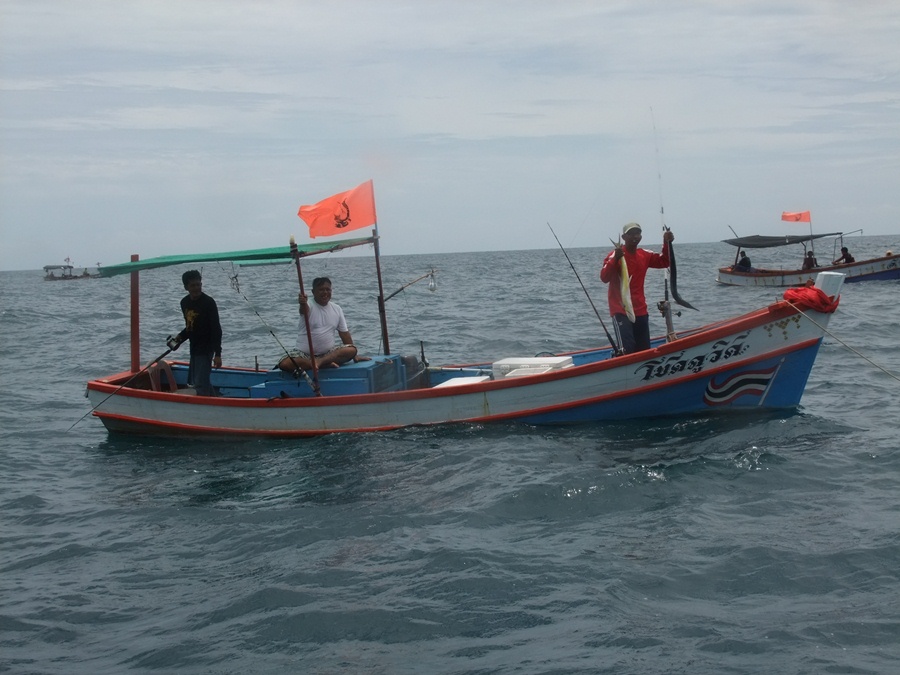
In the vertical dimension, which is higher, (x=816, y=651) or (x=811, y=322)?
(x=811, y=322)

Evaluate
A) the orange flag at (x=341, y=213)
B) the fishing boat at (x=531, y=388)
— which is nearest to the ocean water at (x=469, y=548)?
the fishing boat at (x=531, y=388)

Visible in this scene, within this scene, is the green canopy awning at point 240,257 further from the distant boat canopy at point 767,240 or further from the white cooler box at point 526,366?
the distant boat canopy at point 767,240

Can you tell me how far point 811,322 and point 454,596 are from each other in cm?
577

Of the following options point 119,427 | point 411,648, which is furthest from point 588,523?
point 119,427

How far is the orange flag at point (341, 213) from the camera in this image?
1089cm

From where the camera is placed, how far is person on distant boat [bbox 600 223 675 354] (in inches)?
404

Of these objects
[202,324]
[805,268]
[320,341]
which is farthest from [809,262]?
[202,324]

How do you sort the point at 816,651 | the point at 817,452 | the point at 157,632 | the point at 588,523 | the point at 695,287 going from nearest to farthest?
the point at 816,651, the point at 157,632, the point at 588,523, the point at 817,452, the point at 695,287

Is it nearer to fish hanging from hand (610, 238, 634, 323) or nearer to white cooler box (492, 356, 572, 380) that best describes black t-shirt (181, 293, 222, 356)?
white cooler box (492, 356, 572, 380)

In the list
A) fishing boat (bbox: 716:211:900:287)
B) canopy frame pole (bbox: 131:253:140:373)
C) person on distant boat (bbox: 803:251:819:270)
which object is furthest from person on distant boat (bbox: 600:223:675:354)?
person on distant boat (bbox: 803:251:819:270)

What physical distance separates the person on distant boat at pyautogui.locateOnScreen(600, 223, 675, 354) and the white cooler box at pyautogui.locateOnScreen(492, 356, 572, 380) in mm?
784

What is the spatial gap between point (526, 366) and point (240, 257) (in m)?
3.65

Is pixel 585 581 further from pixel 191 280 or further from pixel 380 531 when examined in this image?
pixel 191 280

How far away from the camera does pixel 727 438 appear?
967 centimetres
